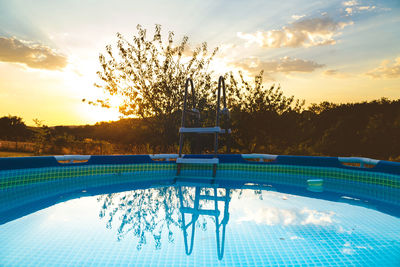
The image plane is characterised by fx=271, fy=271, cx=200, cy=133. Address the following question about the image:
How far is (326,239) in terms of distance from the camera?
253 centimetres

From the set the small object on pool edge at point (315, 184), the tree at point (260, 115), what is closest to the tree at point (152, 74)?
the tree at point (260, 115)

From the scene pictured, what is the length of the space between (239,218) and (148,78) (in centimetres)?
662

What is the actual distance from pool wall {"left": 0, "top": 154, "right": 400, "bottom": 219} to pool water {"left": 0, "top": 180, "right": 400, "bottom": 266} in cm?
104

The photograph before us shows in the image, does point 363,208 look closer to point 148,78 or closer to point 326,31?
point 326,31

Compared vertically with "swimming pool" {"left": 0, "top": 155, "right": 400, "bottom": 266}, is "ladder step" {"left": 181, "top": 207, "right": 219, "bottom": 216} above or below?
below

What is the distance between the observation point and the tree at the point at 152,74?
8750mm

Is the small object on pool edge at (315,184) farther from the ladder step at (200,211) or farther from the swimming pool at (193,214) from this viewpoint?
the ladder step at (200,211)

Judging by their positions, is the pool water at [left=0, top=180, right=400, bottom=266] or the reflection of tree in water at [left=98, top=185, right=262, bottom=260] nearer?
the pool water at [left=0, top=180, right=400, bottom=266]

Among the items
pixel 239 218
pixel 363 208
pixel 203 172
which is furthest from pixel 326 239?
pixel 203 172

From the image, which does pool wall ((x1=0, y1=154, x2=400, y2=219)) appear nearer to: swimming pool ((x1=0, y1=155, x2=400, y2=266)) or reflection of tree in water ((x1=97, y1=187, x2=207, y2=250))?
swimming pool ((x1=0, y1=155, x2=400, y2=266))

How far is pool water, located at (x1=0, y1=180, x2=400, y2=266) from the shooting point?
2098 mm

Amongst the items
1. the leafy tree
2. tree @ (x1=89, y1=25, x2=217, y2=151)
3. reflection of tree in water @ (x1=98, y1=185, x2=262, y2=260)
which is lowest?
reflection of tree in water @ (x1=98, y1=185, x2=262, y2=260)

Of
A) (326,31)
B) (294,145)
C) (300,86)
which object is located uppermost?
(326,31)

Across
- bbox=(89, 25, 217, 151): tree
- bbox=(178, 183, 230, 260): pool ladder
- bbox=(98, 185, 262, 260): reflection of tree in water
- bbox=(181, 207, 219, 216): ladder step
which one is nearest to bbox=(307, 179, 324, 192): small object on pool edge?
bbox=(98, 185, 262, 260): reflection of tree in water
